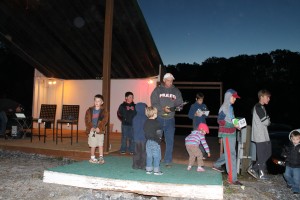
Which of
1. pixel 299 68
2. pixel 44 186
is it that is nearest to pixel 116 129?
pixel 44 186

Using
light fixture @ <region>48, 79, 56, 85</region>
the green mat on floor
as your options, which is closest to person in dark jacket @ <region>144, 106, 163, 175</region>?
the green mat on floor

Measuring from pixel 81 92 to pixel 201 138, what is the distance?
841 centimetres

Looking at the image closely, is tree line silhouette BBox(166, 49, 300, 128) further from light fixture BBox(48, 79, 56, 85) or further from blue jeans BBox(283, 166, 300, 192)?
blue jeans BBox(283, 166, 300, 192)

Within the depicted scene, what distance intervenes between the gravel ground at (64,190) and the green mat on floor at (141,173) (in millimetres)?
341

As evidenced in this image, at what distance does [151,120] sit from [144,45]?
5211 mm

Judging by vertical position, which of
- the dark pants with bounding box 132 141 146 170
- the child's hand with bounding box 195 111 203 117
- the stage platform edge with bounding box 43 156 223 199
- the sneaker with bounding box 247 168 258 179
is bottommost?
the sneaker with bounding box 247 168 258 179

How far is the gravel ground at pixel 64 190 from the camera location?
15.2 ft

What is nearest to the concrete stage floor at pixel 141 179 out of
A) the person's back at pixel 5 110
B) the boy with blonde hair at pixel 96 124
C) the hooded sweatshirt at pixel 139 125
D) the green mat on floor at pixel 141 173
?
the green mat on floor at pixel 141 173

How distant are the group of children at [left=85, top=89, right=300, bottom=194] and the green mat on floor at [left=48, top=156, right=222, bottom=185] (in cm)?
18

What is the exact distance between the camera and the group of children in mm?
4734

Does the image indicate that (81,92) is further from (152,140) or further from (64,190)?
(152,140)

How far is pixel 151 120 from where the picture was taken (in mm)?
4719

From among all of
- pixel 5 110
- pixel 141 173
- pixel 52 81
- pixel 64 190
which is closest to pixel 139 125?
pixel 141 173

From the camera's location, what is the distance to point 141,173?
4.77 metres
